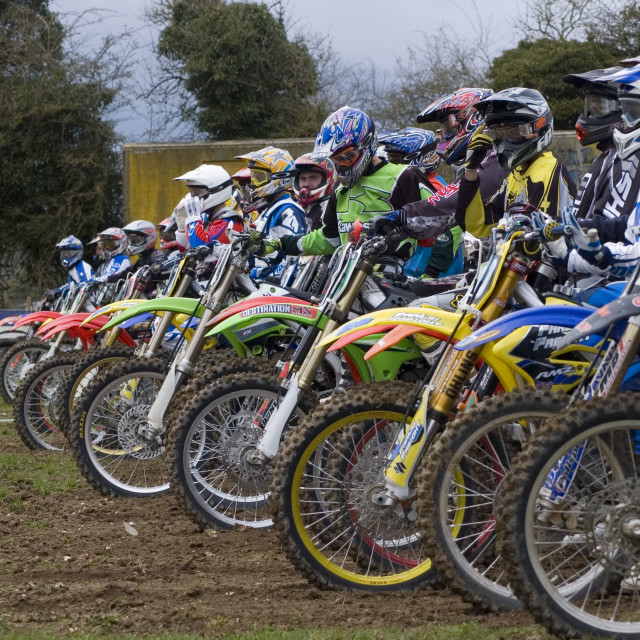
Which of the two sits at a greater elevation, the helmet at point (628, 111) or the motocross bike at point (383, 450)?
the helmet at point (628, 111)

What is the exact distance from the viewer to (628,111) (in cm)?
483

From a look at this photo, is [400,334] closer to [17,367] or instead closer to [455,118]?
[455,118]

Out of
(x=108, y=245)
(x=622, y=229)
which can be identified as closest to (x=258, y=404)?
(x=622, y=229)

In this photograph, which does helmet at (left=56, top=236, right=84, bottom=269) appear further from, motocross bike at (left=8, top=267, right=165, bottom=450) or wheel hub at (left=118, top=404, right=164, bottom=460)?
wheel hub at (left=118, top=404, right=164, bottom=460)

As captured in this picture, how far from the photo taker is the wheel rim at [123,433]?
7.30m

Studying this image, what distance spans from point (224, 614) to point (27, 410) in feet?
20.4

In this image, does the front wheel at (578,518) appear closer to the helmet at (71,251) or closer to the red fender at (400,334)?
the red fender at (400,334)

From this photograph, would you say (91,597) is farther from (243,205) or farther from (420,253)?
(243,205)

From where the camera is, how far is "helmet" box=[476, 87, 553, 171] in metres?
5.74

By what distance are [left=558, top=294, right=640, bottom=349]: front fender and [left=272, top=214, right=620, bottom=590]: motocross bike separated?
1.92 feet

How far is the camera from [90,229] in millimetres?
24703

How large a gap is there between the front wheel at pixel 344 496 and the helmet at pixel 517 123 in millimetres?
1728

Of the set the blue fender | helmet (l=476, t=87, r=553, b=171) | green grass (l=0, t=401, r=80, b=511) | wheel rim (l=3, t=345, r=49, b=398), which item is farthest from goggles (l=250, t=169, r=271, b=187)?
the blue fender

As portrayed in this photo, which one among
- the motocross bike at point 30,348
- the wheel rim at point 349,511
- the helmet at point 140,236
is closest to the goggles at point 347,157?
the wheel rim at point 349,511
